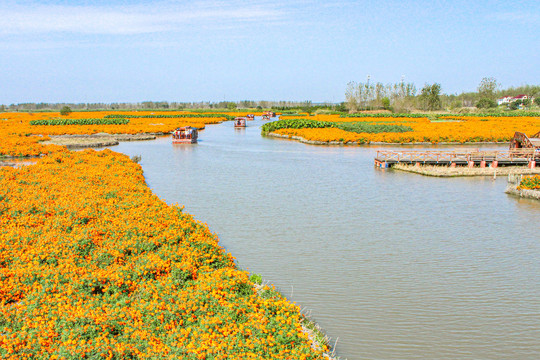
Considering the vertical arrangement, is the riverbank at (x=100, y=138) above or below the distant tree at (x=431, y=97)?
below

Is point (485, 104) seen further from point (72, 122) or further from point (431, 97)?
point (72, 122)

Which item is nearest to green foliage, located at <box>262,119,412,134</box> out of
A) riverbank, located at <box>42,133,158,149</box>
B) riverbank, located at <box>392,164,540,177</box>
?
riverbank, located at <box>42,133,158,149</box>

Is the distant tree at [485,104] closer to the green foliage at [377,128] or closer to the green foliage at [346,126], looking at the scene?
the green foliage at [346,126]

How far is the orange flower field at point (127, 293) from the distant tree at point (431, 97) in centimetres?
13667

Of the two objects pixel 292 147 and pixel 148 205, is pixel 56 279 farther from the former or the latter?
pixel 292 147

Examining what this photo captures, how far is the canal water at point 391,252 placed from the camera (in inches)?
413

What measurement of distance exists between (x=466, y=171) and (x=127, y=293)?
2930 cm

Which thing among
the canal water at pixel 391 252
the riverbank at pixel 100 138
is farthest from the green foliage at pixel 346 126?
the canal water at pixel 391 252

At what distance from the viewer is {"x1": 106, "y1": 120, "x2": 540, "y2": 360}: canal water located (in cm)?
1050

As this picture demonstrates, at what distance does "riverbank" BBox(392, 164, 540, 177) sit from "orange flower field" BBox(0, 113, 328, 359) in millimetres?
23532

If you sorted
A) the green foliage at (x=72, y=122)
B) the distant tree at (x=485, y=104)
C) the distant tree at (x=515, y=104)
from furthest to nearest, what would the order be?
the distant tree at (x=515, y=104), the distant tree at (x=485, y=104), the green foliage at (x=72, y=122)

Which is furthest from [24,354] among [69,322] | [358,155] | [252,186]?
[358,155]

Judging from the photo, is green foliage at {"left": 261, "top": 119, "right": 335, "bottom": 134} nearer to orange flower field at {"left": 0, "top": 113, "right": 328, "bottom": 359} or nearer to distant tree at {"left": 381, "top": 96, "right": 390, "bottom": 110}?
orange flower field at {"left": 0, "top": 113, "right": 328, "bottom": 359}

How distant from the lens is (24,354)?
746 cm
